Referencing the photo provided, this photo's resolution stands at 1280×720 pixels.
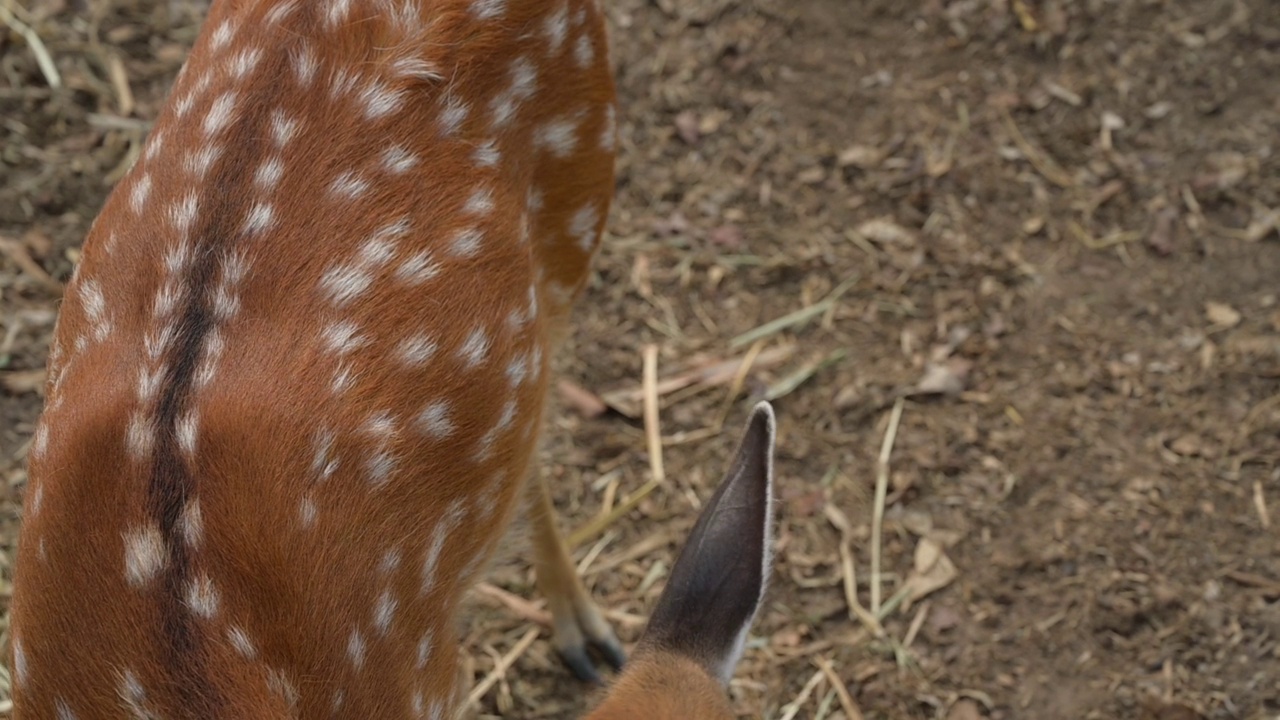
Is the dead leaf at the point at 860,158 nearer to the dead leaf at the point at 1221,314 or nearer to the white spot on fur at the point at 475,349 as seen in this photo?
the dead leaf at the point at 1221,314

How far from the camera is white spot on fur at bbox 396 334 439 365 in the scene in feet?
6.46

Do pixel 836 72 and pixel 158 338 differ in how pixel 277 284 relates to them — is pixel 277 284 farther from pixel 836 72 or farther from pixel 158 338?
pixel 836 72

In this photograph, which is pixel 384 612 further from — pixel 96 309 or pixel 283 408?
pixel 96 309

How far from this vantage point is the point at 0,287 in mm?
3527

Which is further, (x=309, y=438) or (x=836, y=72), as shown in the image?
(x=836, y=72)

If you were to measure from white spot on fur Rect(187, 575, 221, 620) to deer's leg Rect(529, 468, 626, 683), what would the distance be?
1362 millimetres

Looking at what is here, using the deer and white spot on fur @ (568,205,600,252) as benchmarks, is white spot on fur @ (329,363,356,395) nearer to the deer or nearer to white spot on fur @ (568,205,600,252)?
the deer

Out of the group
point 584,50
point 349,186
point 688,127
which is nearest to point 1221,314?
point 688,127

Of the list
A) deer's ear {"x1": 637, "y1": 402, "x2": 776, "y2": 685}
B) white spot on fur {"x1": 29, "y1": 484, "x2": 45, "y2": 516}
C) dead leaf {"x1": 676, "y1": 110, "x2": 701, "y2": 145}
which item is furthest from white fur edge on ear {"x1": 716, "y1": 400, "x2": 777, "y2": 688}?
dead leaf {"x1": 676, "y1": 110, "x2": 701, "y2": 145}

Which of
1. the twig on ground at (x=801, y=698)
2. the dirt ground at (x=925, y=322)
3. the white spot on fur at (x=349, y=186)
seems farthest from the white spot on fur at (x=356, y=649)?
the twig on ground at (x=801, y=698)

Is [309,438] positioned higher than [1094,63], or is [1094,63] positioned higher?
[309,438]

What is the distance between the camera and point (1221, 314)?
11.7 feet

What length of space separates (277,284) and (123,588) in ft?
1.70

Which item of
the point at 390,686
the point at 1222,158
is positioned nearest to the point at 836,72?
the point at 1222,158
